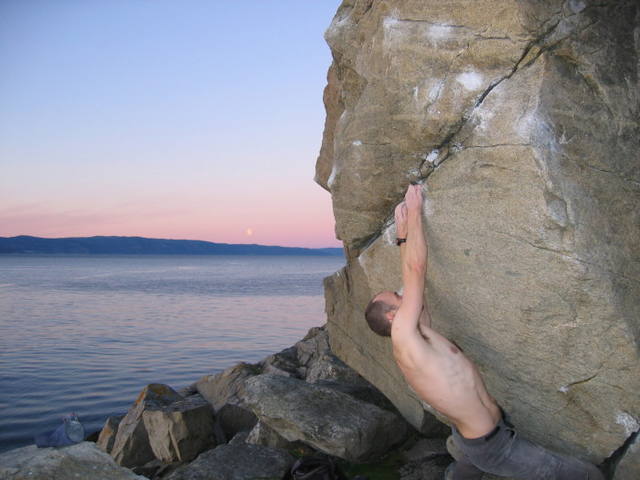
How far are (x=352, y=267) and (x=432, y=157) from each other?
2544 millimetres

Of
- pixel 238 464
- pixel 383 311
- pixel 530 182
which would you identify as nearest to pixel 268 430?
pixel 238 464

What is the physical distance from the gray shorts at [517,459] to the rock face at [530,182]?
628mm

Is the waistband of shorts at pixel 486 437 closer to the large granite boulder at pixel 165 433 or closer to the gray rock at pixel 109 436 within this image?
the large granite boulder at pixel 165 433

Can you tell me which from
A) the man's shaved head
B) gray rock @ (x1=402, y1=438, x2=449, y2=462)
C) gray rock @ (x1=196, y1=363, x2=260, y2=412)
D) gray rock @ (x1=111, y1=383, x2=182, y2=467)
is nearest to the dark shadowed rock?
gray rock @ (x1=402, y1=438, x2=449, y2=462)

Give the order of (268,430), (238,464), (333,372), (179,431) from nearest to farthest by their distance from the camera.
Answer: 1. (238,464)
2. (268,430)
3. (179,431)
4. (333,372)

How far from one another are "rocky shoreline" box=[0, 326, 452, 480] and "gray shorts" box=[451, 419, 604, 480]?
174 cm

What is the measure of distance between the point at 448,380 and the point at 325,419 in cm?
290

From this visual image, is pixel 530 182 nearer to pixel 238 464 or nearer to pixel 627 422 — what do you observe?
pixel 627 422

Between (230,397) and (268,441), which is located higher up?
(268,441)

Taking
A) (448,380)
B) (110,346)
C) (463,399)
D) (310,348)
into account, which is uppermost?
(448,380)

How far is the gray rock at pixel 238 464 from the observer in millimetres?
6934

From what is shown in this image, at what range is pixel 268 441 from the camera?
8.41 meters

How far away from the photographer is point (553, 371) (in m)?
5.53

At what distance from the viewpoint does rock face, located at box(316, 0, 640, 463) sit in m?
4.99
